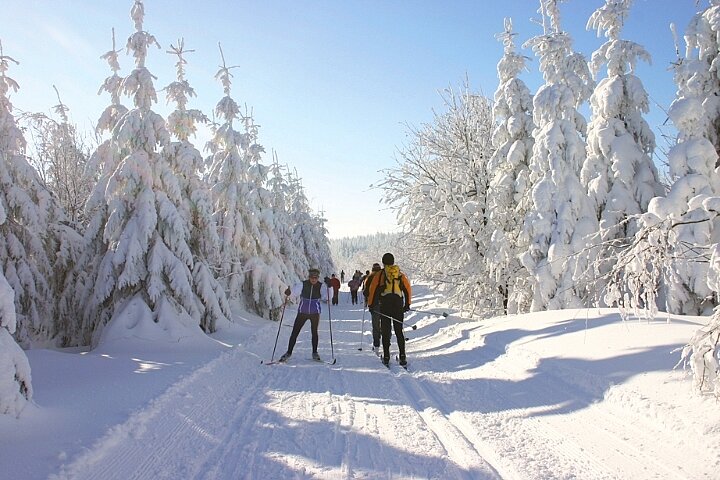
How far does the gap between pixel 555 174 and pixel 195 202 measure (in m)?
11.5

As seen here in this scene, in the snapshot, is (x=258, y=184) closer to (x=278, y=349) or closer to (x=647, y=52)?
(x=278, y=349)

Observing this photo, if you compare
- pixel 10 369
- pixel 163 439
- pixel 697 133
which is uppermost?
pixel 697 133

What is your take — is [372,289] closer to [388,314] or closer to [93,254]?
[388,314]

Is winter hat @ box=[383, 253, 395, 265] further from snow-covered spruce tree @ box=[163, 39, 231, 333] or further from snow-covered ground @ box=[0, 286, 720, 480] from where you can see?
snow-covered spruce tree @ box=[163, 39, 231, 333]

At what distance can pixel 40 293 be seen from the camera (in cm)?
1252

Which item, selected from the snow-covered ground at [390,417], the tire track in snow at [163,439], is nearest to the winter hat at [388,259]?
the snow-covered ground at [390,417]

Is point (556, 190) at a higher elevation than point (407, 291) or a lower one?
higher

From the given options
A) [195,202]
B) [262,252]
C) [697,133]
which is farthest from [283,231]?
[697,133]

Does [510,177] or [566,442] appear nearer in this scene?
[566,442]

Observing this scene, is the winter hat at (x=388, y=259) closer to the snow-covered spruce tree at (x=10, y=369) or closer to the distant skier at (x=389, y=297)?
the distant skier at (x=389, y=297)

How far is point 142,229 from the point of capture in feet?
38.4

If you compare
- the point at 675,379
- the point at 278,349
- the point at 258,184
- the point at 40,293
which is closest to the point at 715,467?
the point at 675,379

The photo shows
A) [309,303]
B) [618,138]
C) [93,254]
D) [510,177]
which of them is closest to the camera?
[309,303]

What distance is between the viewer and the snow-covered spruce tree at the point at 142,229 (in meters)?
11.5
